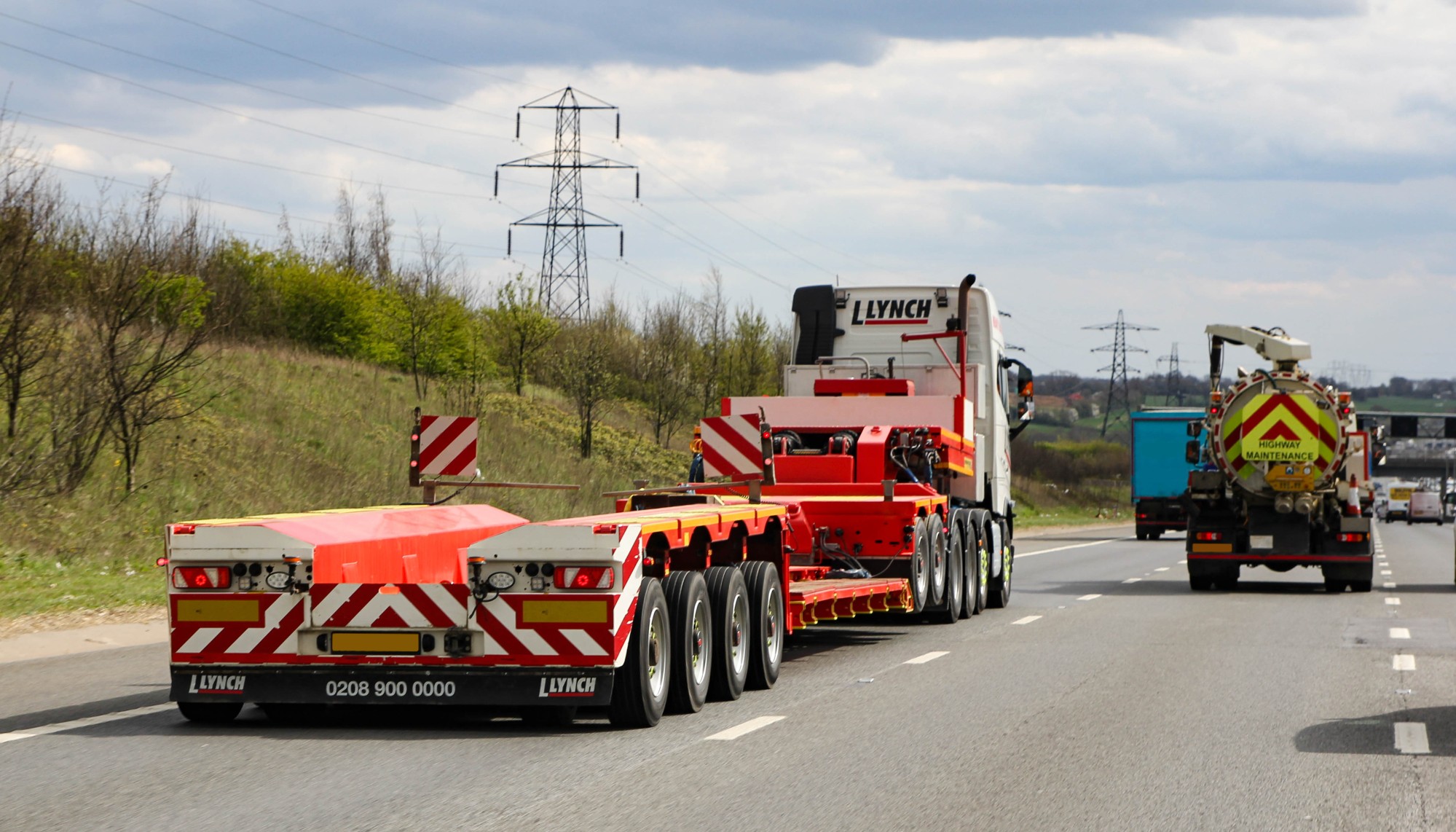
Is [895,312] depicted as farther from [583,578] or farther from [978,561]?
[583,578]

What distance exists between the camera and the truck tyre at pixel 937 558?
16281 millimetres

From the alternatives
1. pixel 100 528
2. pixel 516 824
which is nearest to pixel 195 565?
pixel 516 824

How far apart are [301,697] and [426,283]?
38708 millimetres

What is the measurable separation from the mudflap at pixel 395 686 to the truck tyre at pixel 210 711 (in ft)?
0.52

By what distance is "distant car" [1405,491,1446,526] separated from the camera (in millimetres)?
99969

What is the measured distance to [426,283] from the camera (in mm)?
46812

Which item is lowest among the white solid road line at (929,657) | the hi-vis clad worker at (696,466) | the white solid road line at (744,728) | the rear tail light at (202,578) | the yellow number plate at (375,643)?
the white solid road line at (929,657)

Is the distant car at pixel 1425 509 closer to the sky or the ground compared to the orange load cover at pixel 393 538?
closer to the ground

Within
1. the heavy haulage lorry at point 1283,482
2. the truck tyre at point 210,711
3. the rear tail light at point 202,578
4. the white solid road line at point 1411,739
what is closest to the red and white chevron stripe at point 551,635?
the rear tail light at point 202,578

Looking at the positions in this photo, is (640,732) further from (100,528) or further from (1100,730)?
(100,528)

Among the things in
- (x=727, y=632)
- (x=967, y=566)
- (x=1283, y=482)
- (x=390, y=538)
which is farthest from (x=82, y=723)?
(x=1283, y=482)

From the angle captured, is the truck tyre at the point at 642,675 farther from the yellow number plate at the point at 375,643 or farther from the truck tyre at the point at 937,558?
the truck tyre at the point at 937,558

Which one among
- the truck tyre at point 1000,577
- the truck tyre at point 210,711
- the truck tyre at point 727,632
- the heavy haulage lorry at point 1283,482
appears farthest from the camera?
the heavy haulage lorry at point 1283,482

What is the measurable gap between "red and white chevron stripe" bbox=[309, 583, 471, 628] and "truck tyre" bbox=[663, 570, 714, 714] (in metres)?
1.40
